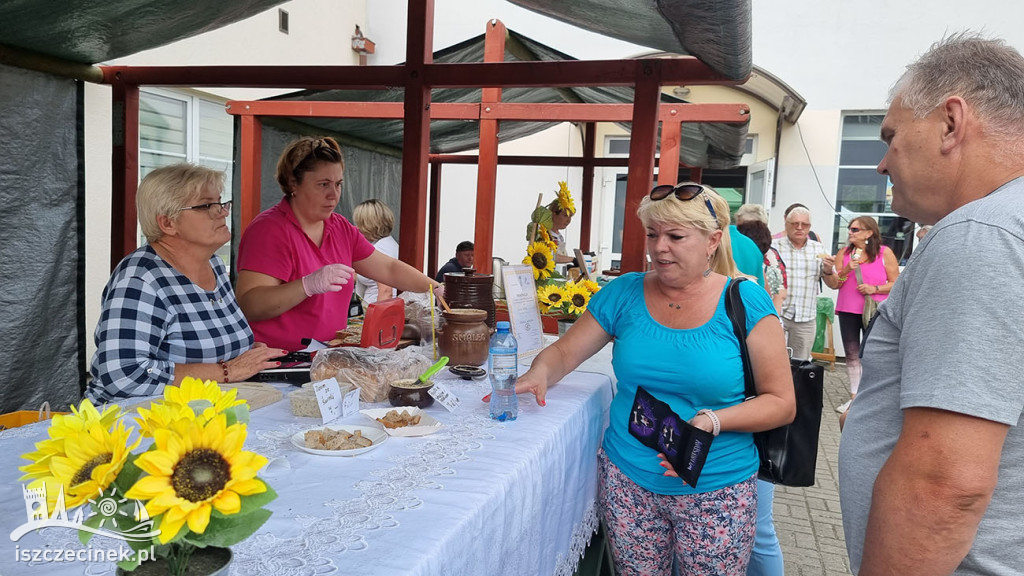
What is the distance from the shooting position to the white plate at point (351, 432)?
1.49 meters

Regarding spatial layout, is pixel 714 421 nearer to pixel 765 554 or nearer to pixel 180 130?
pixel 765 554

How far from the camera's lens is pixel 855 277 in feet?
21.4

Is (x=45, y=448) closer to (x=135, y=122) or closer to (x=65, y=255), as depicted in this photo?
(x=65, y=255)

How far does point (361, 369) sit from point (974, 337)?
151 centimetres

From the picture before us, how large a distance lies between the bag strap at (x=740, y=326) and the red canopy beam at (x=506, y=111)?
339cm

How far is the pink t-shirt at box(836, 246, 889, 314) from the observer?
650 centimetres

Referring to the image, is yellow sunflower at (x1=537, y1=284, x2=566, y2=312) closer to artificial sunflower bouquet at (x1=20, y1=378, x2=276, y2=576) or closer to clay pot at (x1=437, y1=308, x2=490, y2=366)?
clay pot at (x1=437, y1=308, x2=490, y2=366)

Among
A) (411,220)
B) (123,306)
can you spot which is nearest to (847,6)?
(411,220)

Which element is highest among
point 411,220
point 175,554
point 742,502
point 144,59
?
point 144,59

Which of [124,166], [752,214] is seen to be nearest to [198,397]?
[124,166]

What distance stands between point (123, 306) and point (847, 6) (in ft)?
31.9

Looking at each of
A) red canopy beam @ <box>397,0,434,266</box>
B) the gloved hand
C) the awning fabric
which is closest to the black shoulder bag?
the gloved hand

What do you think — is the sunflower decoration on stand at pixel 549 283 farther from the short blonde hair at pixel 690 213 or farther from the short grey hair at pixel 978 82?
the short grey hair at pixel 978 82

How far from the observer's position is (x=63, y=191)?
136 inches
